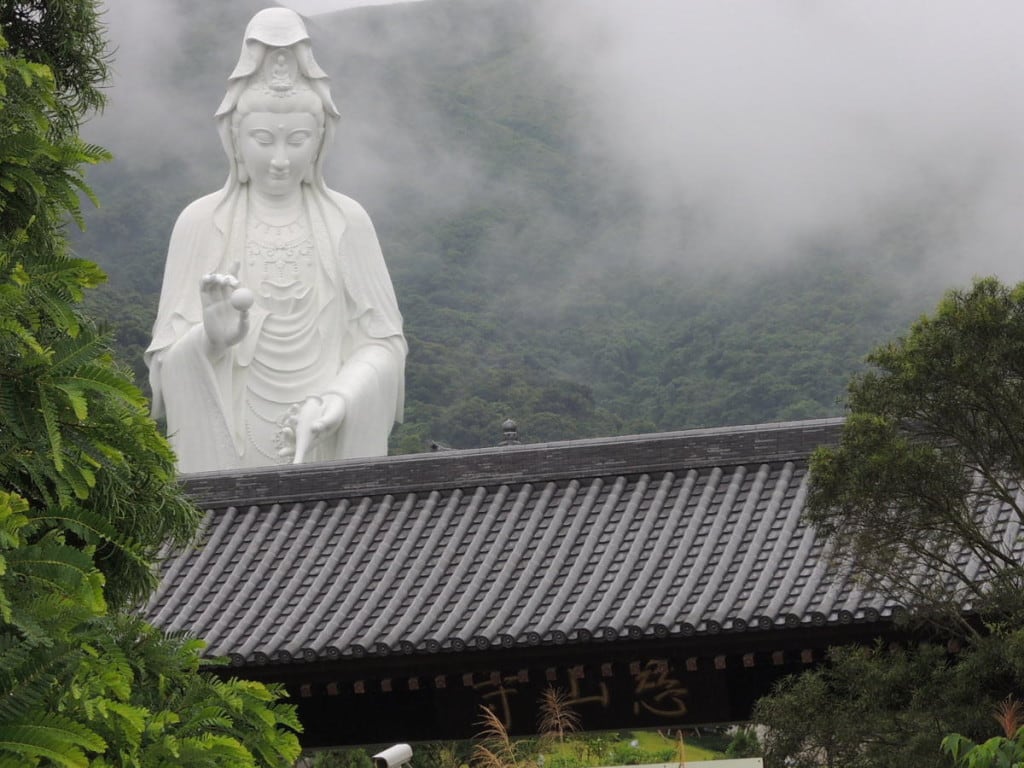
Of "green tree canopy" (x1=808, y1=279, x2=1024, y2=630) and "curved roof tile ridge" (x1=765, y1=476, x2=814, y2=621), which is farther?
"curved roof tile ridge" (x1=765, y1=476, x2=814, y2=621)

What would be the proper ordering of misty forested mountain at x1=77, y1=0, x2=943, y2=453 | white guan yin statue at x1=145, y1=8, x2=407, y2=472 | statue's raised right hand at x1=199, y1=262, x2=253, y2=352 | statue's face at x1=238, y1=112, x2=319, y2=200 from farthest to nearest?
misty forested mountain at x1=77, y1=0, x2=943, y2=453 → statue's face at x1=238, y1=112, x2=319, y2=200 → white guan yin statue at x1=145, y1=8, x2=407, y2=472 → statue's raised right hand at x1=199, y1=262, x2=253, y2=352

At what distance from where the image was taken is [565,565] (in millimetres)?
8594

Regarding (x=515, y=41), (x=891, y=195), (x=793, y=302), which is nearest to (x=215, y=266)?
(x=793, y=302)

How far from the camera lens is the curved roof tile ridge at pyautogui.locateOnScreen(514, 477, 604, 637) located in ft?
26.6

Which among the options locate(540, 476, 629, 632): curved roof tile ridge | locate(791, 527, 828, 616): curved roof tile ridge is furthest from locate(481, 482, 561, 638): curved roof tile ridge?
locate(791, 527, 828, 616): curved roof tile ridge

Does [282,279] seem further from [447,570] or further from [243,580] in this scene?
[447,570]

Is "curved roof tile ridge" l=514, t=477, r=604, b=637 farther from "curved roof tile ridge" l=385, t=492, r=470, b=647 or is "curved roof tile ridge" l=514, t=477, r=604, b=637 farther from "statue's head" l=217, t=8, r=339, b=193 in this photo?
"statue's head" l=217, t=8, r=339, b=193

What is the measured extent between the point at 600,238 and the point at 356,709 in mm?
34411

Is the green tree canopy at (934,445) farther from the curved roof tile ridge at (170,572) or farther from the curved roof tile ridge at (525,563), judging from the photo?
the curved roof tile ridge at (170,572)

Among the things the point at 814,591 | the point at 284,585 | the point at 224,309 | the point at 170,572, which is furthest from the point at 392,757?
the point at 224,309

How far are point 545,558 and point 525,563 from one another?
9 cm

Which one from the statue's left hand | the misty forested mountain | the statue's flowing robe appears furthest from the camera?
the misty forested mountain

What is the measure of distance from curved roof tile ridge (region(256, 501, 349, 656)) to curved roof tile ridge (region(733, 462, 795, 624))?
1.95 m

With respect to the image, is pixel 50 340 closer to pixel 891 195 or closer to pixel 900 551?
pixel 900 551
